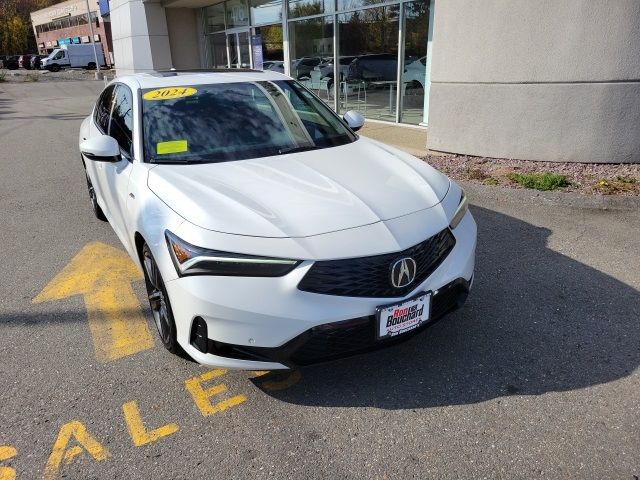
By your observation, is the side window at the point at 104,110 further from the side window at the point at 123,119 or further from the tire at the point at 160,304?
the tire at the point at 160,304

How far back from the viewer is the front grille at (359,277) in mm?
2303

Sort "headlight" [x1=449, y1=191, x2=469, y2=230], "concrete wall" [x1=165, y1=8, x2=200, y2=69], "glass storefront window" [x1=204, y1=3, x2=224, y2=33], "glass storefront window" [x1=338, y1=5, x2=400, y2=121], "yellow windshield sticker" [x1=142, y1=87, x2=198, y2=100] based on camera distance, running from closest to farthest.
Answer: "headlight" [x1=449, y1=191, x2=469, y2=230] < "yellow windshield sticker" [x1=142, y1=87, x2=198, y2=100] < "glass storefront window" [x1=338, y1=5, x2=400, y2=121] < "glass storefront window" [x1=204, y1=3, x2=224, y2=33] < "concrete wall" [x1=165, y1=8, x2=200, y2=69]

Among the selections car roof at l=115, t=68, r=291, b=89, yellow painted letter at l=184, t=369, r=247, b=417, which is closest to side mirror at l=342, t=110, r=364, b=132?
car roof at l=115, t=68, r=291, b=89

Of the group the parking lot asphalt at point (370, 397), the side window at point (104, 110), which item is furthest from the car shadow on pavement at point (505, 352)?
the side window at point (104, 110)

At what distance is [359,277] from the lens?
2348 millimetres

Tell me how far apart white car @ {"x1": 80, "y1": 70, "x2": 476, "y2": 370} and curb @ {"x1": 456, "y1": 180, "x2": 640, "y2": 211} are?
8.71 ft

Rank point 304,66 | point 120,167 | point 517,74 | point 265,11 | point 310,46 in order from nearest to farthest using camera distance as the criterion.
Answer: point 120,167 < point 517,74 < point 310,46 < point 304,66 < point 265,11

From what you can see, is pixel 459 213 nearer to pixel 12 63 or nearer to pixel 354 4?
pixel 354 4

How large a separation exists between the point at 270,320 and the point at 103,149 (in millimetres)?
1877

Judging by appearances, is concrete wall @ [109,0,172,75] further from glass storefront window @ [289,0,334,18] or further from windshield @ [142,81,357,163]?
windshield @ [142,81,357,163]

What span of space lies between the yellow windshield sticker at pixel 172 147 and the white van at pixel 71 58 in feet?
174

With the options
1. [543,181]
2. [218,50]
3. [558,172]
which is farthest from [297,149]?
[218,50]

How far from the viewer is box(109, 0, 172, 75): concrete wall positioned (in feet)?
63.2

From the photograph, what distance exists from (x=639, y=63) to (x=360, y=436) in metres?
5.99
